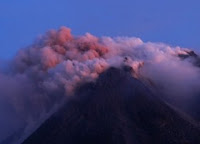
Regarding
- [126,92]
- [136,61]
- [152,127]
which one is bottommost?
[152,127]

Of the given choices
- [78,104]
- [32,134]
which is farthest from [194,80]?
[32,134]

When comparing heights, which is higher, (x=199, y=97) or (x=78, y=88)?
(x=199, y=97)

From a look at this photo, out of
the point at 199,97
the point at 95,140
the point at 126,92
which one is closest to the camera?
the point at 95,140

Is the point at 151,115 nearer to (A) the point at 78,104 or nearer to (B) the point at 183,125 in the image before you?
(B) the point at 183,125

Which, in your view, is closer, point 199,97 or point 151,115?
point 151,115

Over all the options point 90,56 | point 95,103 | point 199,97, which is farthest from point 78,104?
point 199,97

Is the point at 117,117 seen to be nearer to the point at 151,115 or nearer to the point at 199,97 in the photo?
the point at 151,115

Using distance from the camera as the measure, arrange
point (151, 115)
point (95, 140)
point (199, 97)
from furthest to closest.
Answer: point (199, 97) → point (151, 115) → point (95, 140)
